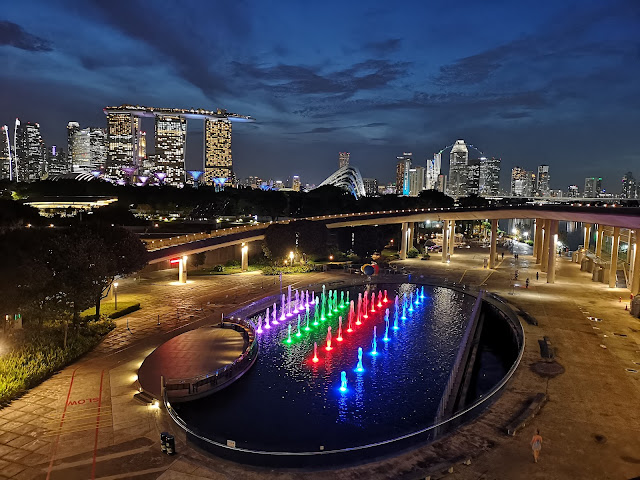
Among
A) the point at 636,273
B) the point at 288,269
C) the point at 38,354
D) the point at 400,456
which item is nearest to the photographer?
the point at 400,456

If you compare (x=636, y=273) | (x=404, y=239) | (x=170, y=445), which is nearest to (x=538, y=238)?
(x=404, y=239)

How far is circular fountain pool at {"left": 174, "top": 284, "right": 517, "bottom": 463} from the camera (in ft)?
54.9

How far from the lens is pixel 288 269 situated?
5009 centimetres

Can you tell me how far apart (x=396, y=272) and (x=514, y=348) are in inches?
924

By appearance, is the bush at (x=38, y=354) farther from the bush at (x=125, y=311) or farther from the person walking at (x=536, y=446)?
the person walking at (x=536, y=446)

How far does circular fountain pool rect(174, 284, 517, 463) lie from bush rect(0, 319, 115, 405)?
21.2 feet

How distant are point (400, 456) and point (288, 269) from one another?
1468 inches

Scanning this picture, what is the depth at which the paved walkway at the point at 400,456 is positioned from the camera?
12844 millimetres

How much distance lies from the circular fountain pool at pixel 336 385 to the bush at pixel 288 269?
1461cm

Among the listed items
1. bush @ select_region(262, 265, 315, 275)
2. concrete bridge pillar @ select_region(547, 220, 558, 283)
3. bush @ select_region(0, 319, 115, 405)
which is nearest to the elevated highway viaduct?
concrete bridge pillar @ select_region(547, 220, 558, 283)

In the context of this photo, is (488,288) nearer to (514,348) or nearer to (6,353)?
(514,348)

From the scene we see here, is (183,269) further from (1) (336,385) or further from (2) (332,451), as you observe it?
(2) (332,451)

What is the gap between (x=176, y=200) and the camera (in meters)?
94.7

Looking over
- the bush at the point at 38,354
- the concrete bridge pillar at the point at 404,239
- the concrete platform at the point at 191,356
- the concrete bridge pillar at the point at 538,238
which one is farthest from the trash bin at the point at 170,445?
the concrete bridge pillar at the point at 538,238
